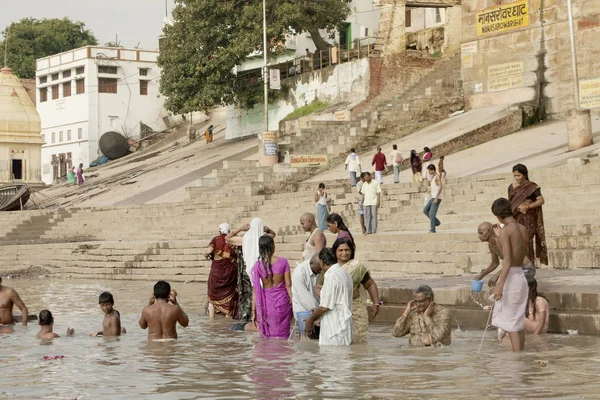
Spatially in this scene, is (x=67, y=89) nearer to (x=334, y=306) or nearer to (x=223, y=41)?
(x=223, y=41)

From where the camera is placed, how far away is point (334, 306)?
9406 mm

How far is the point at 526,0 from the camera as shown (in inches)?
1188

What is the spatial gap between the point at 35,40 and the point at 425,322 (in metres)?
64.3

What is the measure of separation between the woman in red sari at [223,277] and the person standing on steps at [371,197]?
5676mm

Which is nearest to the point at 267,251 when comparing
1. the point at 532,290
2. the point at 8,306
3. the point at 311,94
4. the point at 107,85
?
the point at 532,290

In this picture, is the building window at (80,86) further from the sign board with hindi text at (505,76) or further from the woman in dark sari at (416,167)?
the woman in dark sari at (416,167)

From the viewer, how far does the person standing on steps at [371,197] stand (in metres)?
18.6

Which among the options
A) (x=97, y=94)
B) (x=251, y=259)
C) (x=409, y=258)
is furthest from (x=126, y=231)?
(x=97, y=94)

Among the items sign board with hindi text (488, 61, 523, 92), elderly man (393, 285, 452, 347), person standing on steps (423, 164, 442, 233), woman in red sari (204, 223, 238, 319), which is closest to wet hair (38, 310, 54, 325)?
woman in red sari (204, 223, 238, 319)

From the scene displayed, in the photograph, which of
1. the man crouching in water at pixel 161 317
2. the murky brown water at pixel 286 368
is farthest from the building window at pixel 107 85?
the man crouching in water at pixel 161 317

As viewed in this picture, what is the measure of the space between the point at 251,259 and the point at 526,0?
20495 mm

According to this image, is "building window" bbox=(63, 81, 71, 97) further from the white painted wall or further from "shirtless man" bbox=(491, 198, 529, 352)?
"shirtless man" bbox=(491, 198, 529, 352)

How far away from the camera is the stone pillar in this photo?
23.5 metres

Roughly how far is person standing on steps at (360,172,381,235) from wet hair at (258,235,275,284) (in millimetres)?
8279
